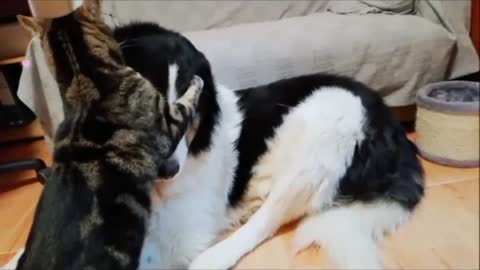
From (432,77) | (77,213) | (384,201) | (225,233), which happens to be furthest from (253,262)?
(432,77)

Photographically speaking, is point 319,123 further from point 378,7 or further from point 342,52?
point 378,7

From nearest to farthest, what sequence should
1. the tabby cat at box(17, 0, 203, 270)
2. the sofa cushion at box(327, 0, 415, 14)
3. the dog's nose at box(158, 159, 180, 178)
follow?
1. the tabby cat at box(17, 0, 203, 270)
2. the dog's nose at box(158, 159, 180, 178)
3. the sofa cushion at box(327, 0, 415, 14)

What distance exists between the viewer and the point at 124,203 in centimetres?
90

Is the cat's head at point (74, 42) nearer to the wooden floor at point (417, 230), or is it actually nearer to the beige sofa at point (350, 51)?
the beige sofa at point (350, 51)

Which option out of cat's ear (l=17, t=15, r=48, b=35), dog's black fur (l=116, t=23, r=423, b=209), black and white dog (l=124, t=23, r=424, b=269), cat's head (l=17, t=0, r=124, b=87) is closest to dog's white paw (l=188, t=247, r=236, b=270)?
black and white dog (l=124, t=23, r=424, b=269)

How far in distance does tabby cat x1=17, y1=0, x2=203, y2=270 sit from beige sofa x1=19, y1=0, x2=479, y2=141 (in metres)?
0.58

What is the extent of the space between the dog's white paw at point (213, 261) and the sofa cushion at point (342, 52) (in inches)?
24.2

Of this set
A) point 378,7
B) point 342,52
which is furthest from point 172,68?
point 378,7

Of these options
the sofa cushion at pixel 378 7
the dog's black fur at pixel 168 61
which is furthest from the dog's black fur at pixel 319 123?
the sofa cushion at pixel 378 7

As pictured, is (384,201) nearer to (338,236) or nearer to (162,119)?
(338,236)

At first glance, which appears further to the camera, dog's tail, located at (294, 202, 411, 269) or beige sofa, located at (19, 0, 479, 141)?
beige sofa, located at (19, 0, 479, 141)

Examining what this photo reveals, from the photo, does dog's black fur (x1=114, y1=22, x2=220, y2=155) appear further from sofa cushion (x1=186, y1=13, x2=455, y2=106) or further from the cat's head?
sofa cushion (x1=186, y1=13, x2=455, y2=106)

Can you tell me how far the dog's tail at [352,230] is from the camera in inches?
41.2

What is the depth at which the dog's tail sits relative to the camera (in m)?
1.05
